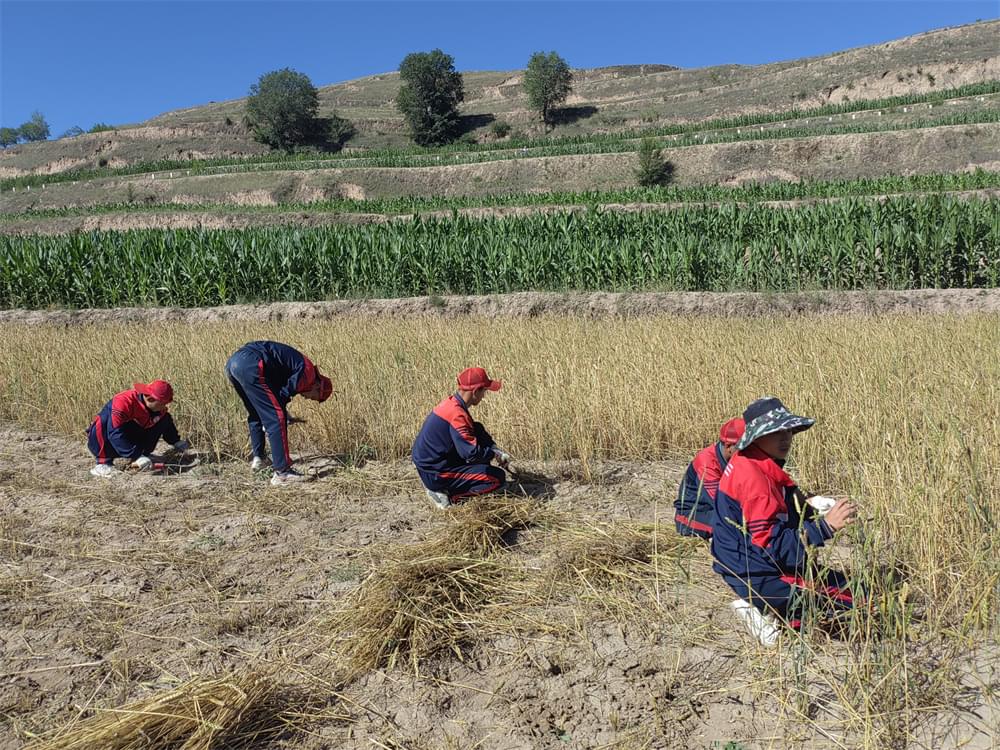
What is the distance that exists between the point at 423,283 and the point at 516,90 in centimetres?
9399

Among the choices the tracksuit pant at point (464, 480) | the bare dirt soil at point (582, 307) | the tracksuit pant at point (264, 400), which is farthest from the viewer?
the bare dirt soil at point (582, 307)

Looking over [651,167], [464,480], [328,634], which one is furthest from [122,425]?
[651,167]

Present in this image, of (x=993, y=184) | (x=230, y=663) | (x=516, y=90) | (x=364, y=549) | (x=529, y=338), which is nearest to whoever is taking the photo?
(x=230, y=663)

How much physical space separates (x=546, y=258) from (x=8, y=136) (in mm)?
190156

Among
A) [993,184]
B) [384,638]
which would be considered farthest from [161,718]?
[993,184]

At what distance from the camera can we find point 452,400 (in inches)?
215

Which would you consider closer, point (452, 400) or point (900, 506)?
point (900, 506)

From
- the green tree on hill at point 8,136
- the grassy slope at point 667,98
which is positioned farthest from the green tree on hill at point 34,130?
the grassy slope at point 667,98

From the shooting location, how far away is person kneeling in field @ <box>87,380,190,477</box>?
6730 mm

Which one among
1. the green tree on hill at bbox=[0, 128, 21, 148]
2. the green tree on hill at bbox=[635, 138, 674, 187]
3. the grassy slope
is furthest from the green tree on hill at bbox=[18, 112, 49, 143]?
the green tree on hill at bbox=[635, 138, 674, 187]

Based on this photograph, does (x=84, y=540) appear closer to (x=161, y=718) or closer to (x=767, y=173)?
(x=161, y=718)

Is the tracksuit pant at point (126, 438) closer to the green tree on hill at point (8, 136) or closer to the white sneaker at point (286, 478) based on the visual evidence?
the white sneaker at point (286, 478)

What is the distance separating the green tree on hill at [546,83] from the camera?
82.7 m

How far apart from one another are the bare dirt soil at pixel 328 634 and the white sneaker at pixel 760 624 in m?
0.08
